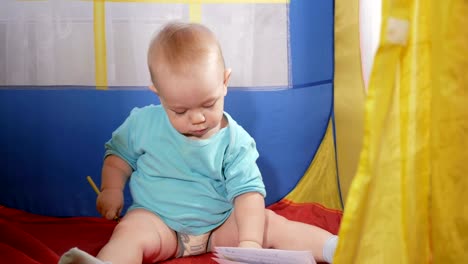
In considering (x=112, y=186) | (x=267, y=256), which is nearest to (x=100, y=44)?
(x=112, y=186)

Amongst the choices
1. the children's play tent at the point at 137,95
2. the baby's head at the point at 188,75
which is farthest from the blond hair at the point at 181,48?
the children's play tent at the point at 137,95

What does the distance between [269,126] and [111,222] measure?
1.49 ft

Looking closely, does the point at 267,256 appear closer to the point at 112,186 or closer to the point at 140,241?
the point at 140,241

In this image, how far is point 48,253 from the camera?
1051mm

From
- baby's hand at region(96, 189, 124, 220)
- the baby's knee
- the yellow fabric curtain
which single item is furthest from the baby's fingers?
the yellow fabric curtain

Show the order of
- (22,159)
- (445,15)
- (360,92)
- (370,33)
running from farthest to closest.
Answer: (22,159) < (360,92) < (370,33) < (445,15)

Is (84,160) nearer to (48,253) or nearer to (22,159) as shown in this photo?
(22,159)

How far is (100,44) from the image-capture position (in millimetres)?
1411

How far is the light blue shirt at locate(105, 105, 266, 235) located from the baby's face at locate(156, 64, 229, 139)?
0.09 m

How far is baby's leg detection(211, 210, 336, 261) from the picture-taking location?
1.13 meters

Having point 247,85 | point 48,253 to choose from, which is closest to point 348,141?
point 247,85

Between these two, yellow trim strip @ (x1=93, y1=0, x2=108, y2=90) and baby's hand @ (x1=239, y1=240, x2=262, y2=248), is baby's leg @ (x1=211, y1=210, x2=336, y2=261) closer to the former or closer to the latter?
baby's hand @ (x1=239, y1=240, x2=262, y2=248)

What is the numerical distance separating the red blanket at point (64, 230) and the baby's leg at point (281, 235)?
0.17 ft

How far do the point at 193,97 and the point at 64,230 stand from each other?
0.50 m
